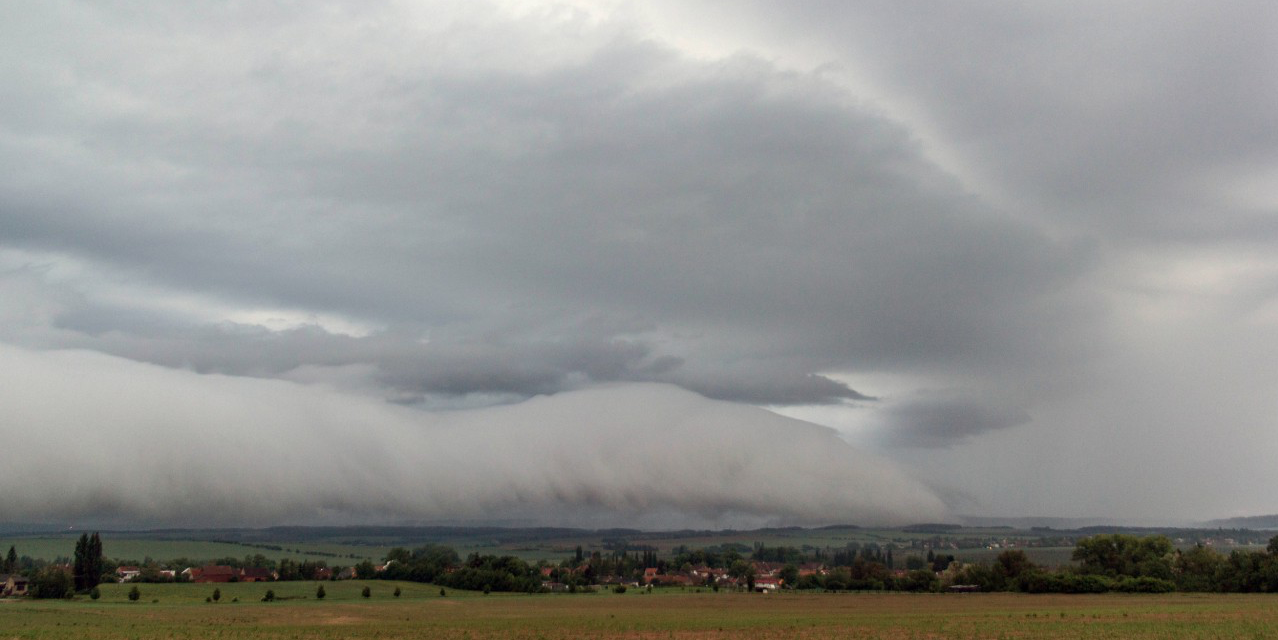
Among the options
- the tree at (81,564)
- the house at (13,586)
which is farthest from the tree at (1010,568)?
the house at (13,586)

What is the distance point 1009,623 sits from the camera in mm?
82500

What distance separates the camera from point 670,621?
93.1m

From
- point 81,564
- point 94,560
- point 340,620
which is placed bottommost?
point 81,564

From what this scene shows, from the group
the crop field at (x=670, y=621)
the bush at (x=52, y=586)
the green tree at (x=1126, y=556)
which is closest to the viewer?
the crop field at (x=670, y=621)

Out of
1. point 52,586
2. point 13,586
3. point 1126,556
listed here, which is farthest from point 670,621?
point 13,586

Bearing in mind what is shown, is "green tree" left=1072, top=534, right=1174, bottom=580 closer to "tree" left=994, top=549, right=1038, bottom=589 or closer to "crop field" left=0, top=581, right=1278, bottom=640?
"tree" left=994, top=549, right=1038, bottom=589

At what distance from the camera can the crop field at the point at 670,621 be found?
74.3 m

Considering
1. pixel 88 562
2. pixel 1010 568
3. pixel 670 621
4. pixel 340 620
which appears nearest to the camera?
pixel 670 621

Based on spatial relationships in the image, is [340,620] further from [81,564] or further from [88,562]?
[81,564]

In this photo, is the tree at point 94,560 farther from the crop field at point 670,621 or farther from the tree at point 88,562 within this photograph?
the crop field at point 670,621

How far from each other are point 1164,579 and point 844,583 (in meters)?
58.8

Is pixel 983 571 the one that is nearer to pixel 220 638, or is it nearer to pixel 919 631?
pixel 919 631

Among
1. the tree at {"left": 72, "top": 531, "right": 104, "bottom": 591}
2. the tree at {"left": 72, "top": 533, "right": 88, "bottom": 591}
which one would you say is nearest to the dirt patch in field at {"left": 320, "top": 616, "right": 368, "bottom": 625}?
the tree at {"left": 72, "top": 533, "right": 88, "bottom": 591}

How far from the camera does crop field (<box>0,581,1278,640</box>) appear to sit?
74312mm
